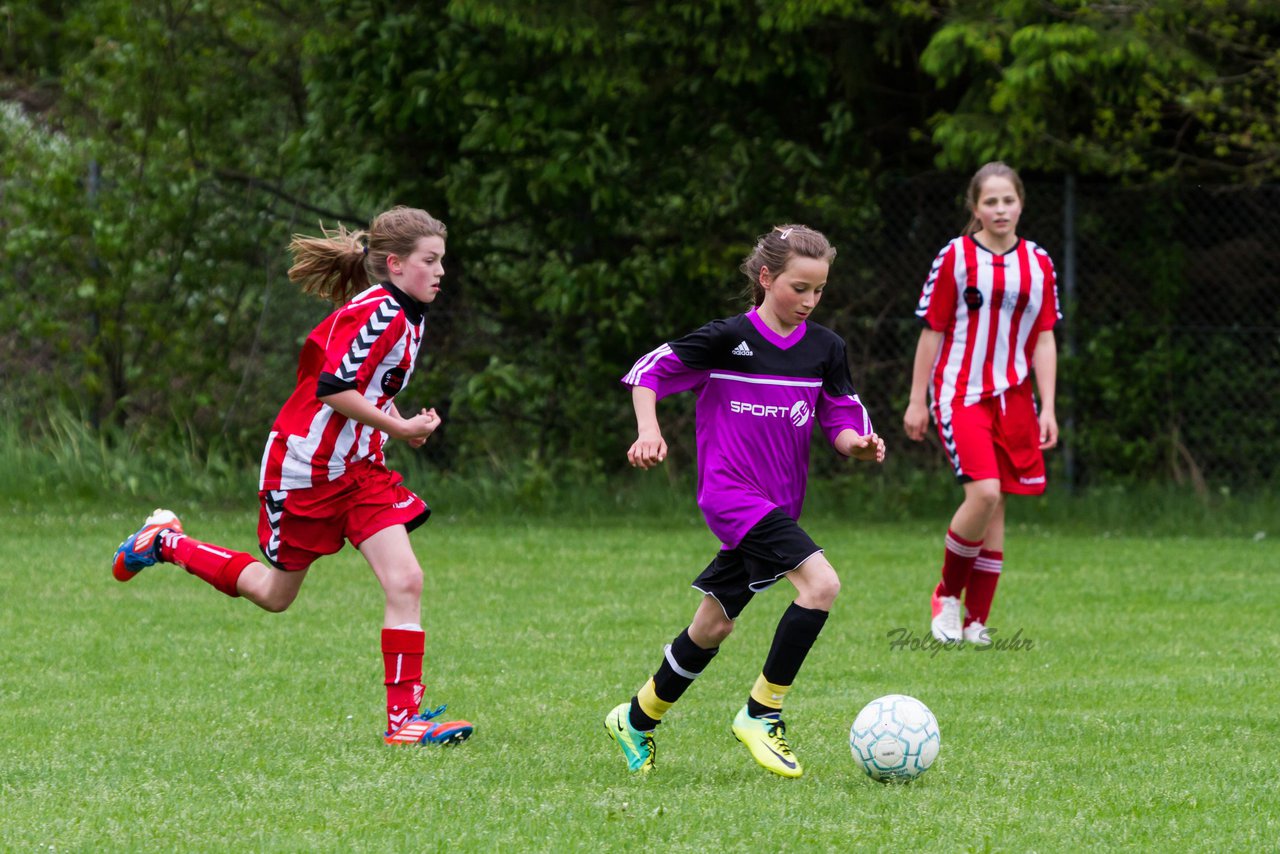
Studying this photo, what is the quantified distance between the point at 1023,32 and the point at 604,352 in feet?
13.2

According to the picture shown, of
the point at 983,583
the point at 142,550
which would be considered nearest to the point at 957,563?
the point at 983,583

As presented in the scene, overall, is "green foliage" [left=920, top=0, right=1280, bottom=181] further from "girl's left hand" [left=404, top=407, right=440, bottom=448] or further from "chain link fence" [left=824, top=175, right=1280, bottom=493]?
"girl's left hand" [left=404, top=407, right=440, bottom=448]

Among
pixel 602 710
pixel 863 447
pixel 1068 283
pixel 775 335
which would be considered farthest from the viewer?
pixel 1068 283

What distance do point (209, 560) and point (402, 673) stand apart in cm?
109

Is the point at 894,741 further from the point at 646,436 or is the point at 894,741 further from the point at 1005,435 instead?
the point at 1005,435

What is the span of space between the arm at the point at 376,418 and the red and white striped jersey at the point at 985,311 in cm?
287

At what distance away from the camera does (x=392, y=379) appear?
560 centimetres

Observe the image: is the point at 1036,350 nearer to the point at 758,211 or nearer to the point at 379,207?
the point at 758,211

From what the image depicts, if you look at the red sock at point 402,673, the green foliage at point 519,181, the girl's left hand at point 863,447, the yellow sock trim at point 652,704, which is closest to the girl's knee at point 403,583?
the red sock at point 402,673

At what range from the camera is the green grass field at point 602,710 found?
13.9 feet

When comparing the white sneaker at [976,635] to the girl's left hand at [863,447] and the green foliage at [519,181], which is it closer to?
the girl's left hand at [863,447]

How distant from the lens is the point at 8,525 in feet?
36.6

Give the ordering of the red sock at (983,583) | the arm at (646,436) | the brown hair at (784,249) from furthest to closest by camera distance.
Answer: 1. the red sock at (983,583)
2. the brown hair at (784,249)
3. the arm at (646,436)

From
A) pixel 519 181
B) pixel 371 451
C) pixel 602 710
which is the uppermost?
pixel 519 181
